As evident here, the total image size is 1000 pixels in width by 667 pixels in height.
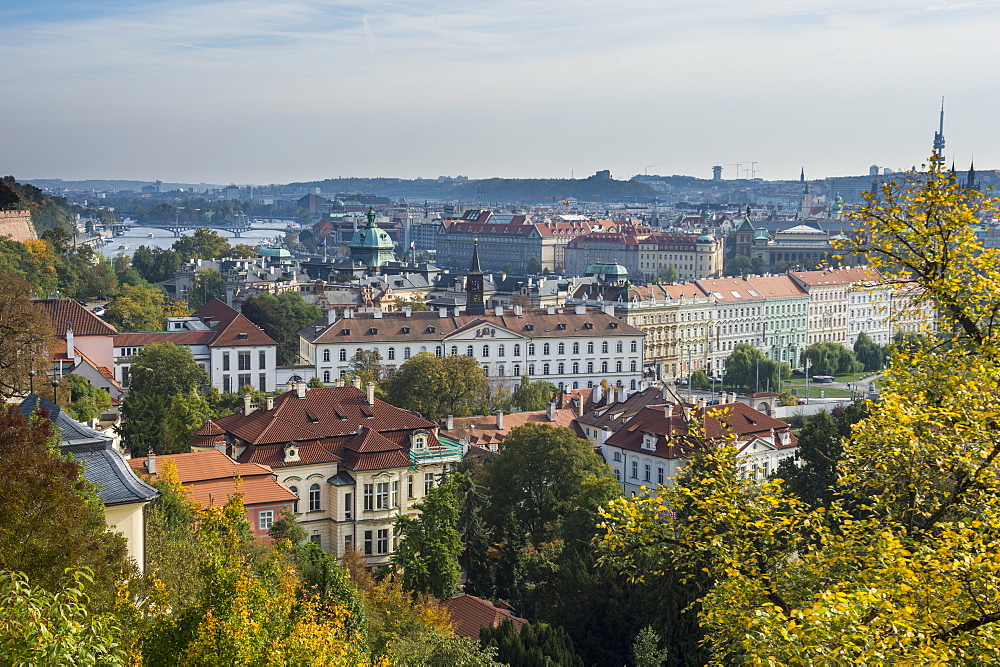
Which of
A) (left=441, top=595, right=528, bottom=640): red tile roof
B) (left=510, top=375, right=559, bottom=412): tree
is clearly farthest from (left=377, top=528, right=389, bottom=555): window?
(left=510, top=375, right=559, bottom=412): tree

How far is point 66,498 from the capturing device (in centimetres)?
1822

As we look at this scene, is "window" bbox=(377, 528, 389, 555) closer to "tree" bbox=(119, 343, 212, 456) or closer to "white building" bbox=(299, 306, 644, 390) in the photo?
"tree" bbox=(119, 343, 212, 456)

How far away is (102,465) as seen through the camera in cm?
2783

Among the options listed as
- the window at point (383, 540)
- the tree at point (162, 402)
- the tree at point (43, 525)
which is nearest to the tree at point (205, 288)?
the tree at point (162, 402)

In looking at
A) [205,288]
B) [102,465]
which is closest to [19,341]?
[102,465]

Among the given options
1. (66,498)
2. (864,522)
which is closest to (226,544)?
(66,498)

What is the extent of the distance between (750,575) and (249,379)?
67.8 meters

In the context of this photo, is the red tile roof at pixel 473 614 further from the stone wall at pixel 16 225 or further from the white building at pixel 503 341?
the stone wall at pixel 16 225

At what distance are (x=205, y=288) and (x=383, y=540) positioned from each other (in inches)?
3224

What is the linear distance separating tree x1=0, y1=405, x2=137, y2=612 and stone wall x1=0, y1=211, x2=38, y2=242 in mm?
69746

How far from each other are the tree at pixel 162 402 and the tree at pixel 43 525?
29.9m

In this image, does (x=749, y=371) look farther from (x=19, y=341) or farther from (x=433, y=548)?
(x=19, y=341)

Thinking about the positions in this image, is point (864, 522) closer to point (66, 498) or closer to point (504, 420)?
point (66, 498)

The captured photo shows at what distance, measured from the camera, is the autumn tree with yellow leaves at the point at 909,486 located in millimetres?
13414
